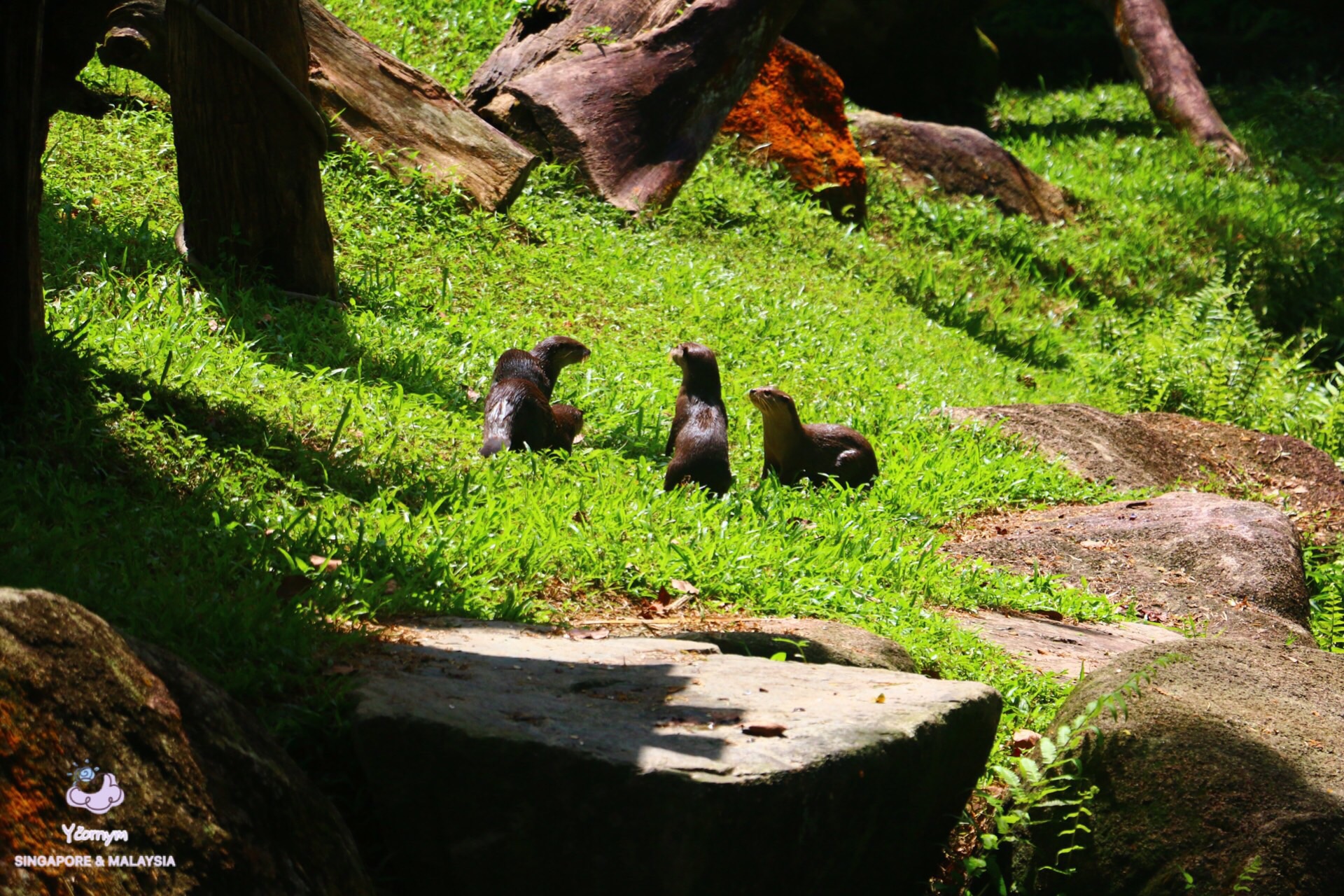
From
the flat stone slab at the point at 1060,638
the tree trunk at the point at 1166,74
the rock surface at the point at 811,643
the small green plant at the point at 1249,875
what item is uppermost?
the tree trunk at the point at 1166,74

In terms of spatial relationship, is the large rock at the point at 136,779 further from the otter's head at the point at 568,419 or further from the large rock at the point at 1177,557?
the large rock at the point at 1177,557

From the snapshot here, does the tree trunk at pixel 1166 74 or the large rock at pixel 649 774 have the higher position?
the tree trunk at pixel 1166 74

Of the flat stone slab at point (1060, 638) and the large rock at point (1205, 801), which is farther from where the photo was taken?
the flat stone slab at point (1060, 638)

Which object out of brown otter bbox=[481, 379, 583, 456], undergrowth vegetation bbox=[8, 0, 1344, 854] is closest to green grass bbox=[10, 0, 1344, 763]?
undergrowth vegetation bbox=[8, 0, 1344, 854]

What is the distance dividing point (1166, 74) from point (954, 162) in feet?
16.3

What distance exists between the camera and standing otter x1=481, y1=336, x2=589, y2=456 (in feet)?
19.1

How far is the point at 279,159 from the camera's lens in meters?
6.58

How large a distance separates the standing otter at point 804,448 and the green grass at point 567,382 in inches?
7.5

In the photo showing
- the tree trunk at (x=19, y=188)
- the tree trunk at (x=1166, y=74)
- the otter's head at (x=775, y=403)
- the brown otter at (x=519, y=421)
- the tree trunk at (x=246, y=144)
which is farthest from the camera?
the tree trunk at (x=1166, y=74)

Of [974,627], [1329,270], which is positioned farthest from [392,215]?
[1329,270]

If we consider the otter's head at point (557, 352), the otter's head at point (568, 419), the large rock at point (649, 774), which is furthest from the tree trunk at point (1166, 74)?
the large rock at point (649, 774)

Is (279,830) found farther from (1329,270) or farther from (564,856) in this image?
(1329,270)

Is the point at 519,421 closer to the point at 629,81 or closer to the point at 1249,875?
the point at 1249,875

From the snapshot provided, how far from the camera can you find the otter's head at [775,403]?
21.4 feet
